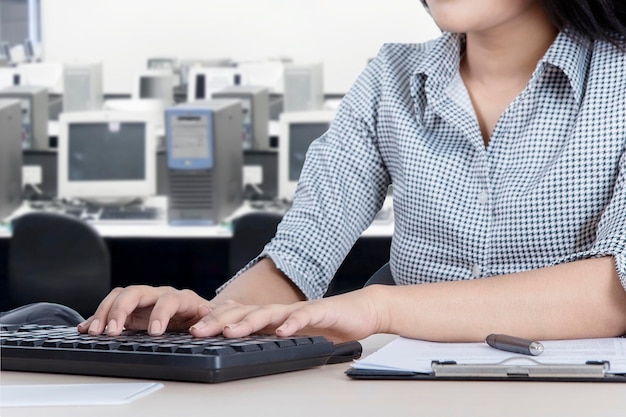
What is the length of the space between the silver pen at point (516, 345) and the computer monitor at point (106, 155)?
392cm

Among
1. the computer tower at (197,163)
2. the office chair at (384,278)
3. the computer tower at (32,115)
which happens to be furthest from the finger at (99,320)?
the computer tower at (32,115)

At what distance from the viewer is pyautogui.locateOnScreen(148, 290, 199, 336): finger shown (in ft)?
3.62

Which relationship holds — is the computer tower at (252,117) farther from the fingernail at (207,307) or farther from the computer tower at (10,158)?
the fingernail at (207,307)

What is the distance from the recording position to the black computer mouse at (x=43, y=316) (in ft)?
4.49

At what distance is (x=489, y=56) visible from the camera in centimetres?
152

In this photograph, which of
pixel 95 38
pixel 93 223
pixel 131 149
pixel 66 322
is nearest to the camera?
pixel 66 322

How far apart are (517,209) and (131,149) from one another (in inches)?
144

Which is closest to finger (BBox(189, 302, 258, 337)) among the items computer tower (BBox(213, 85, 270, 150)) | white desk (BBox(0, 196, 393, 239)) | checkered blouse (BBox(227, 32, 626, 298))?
checkered blouse (BBox(227, 32, 626, 298))

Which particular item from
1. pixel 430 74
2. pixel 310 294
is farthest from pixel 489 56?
pixel 310 294

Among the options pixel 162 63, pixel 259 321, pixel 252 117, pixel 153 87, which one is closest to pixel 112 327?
pixel 259 321

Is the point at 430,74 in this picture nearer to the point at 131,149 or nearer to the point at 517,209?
the point at 517,209

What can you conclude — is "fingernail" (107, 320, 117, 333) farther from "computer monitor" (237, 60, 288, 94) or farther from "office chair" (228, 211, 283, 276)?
"computer monitor" (237, 60, 288, 94)

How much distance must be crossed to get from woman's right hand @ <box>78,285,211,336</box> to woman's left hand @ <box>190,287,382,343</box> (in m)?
0.05

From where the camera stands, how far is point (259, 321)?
108cm
